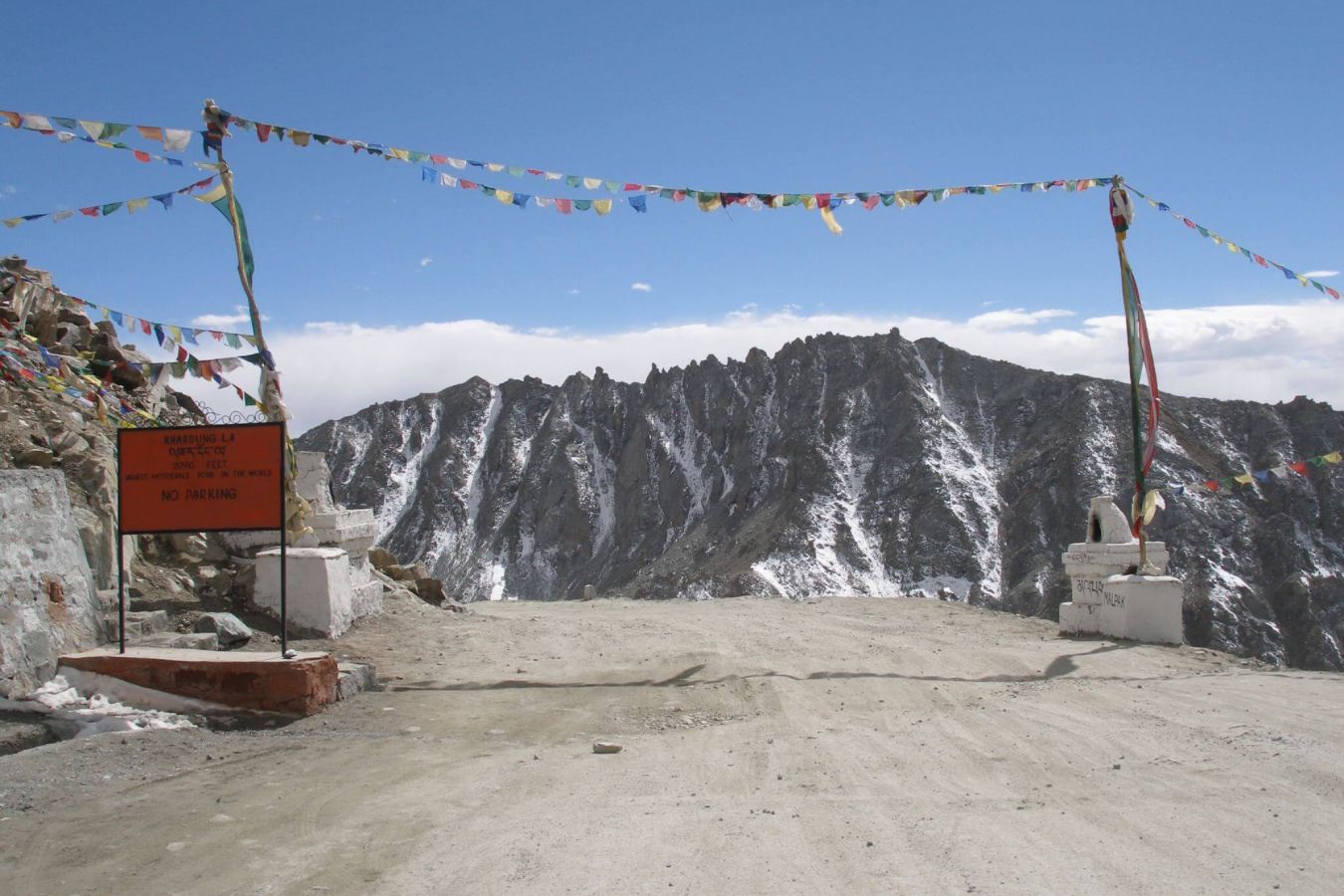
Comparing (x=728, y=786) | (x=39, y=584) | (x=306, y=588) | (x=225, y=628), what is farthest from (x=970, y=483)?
(x=728, y=786)

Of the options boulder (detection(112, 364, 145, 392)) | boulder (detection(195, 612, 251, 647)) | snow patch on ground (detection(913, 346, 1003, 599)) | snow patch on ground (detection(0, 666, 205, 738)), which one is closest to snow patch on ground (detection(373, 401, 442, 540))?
snow patch on ground (detection(913, 346, 1003, 599))

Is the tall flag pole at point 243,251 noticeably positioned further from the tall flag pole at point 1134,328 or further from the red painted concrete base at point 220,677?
the tall flag pole at point 1134,328

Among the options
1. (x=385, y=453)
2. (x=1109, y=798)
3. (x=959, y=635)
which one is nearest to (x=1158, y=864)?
(x=1109, y=798)

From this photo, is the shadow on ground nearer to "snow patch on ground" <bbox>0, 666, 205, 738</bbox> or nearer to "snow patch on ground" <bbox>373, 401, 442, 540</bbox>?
"snow patch on ground" <bbox>0, 666, 205, 738</bbox>

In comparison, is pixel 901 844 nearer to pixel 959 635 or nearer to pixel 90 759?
pixel 90 759

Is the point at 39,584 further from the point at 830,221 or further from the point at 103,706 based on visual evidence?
the point at 830,221

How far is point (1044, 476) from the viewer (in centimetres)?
7981

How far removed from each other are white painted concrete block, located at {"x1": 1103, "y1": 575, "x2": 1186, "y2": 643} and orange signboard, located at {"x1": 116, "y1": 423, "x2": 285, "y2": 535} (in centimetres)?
906

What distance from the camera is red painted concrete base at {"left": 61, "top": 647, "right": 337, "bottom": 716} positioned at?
25.2 ft

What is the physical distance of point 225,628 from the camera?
9.34 metres

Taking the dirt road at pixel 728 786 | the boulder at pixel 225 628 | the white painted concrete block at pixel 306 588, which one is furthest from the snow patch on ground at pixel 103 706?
the white painted concrete block at pixel 306 588

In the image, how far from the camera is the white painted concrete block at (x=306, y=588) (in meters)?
10.4

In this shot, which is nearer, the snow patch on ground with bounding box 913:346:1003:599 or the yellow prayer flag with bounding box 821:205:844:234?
the yellow prayer flag with bounding box 821:205:844:234

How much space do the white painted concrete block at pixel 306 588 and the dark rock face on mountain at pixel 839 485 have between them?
52.4 meters
